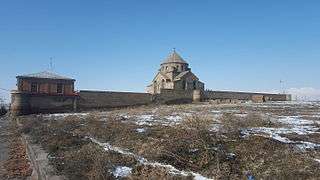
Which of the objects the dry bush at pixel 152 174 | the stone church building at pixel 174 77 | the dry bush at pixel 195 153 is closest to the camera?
the dry bush at pixel 152 174

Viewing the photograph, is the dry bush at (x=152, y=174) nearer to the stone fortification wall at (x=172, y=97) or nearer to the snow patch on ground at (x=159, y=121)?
the snow patch on ground at (x=159, y=121)

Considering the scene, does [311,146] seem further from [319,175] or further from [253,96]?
[253,96]

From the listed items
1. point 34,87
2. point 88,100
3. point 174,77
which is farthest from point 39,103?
point 174,77

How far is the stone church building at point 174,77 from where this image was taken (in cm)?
5762

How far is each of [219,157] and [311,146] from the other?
3056mm

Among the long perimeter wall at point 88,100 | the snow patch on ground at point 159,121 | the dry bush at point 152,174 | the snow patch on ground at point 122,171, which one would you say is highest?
the long perimeter wall at point 88,100

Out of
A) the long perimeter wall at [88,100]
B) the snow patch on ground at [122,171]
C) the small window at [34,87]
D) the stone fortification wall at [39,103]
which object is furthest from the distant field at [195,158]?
the small window at [34,87]

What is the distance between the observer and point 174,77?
59.1 m

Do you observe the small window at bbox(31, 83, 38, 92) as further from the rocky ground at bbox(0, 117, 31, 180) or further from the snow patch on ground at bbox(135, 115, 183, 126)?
the snow patch on ground at bbox(135, 115, 183, 126)

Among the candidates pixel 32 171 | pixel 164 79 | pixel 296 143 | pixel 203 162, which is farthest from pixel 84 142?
pixel 164 79

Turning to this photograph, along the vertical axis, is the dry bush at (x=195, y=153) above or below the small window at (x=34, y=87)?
below

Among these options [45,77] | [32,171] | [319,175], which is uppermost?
[45,77]

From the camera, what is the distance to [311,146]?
9781mm

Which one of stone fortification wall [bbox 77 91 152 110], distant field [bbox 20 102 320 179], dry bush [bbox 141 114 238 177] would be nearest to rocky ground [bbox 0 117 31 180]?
distant field [bbox 20 102 320 179]
